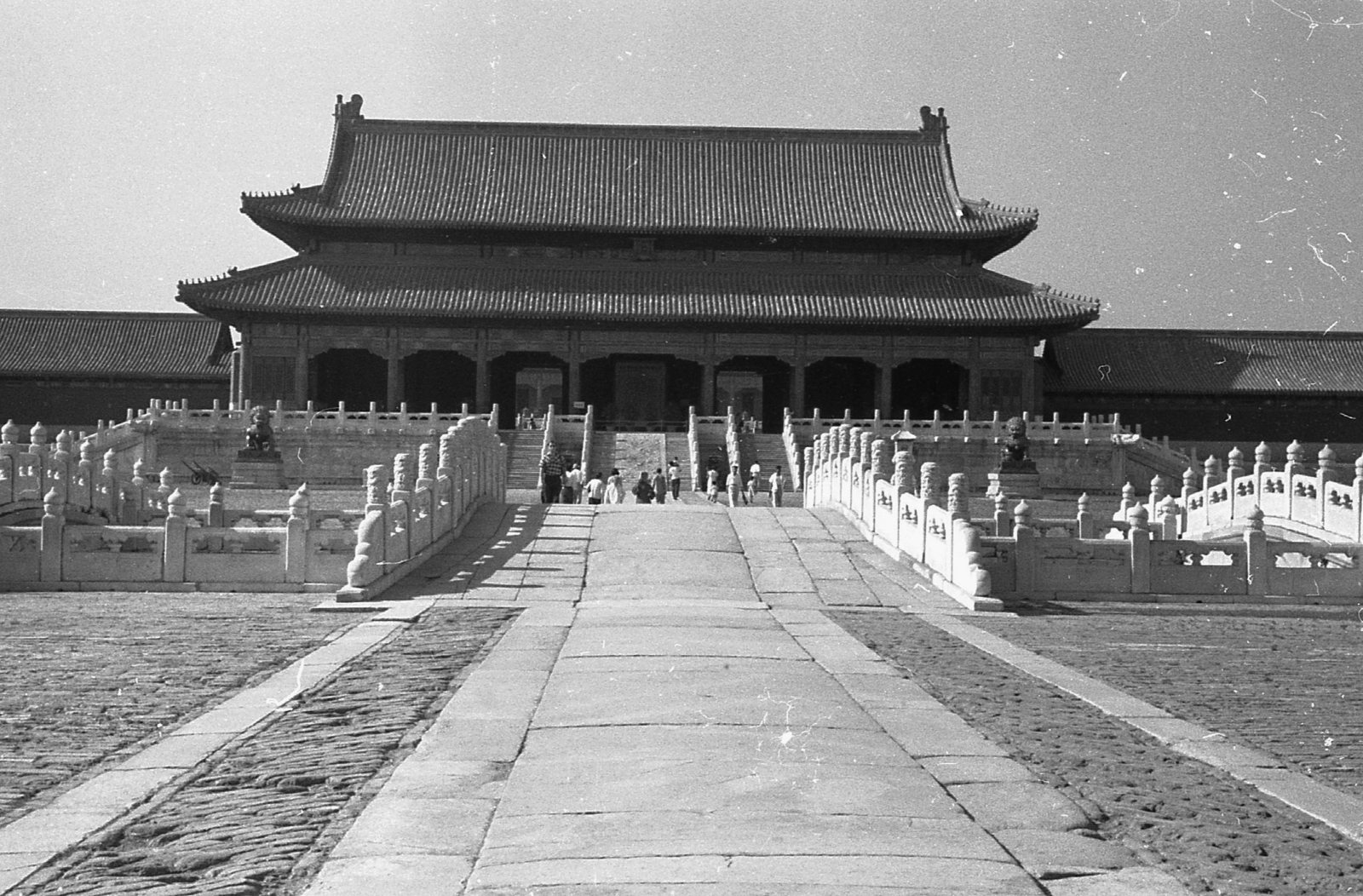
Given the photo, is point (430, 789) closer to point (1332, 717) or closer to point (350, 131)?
point (1332, 717)

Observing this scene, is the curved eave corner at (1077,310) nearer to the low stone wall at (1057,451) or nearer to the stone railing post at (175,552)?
the low stone wall at (1057,451)

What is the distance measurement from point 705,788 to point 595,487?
82.4ft

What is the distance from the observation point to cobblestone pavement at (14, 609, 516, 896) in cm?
592

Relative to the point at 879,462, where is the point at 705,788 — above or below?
below

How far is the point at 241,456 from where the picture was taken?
3481cm

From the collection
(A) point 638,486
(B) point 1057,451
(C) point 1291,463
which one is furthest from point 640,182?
(C) point 1291,463

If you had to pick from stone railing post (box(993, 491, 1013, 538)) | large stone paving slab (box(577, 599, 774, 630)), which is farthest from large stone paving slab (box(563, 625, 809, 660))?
stone railing post (box(993, 491, 1013, 538))

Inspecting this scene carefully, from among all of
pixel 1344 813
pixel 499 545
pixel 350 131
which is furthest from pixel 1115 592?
pixel 350 131

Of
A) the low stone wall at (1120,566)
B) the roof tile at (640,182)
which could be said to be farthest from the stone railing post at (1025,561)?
the roof tile at (640,182)

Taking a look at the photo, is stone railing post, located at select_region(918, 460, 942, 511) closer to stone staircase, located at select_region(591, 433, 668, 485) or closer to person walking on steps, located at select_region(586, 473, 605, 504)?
person walking on steps, located at select_region(586, 473, 605, 504)

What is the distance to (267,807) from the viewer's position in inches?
274

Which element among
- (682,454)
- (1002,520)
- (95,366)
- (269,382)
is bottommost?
(1002,520)

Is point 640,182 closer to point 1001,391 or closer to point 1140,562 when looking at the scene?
point 1001,391

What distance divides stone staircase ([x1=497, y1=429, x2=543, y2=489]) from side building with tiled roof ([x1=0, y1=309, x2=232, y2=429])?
15.7 metres
